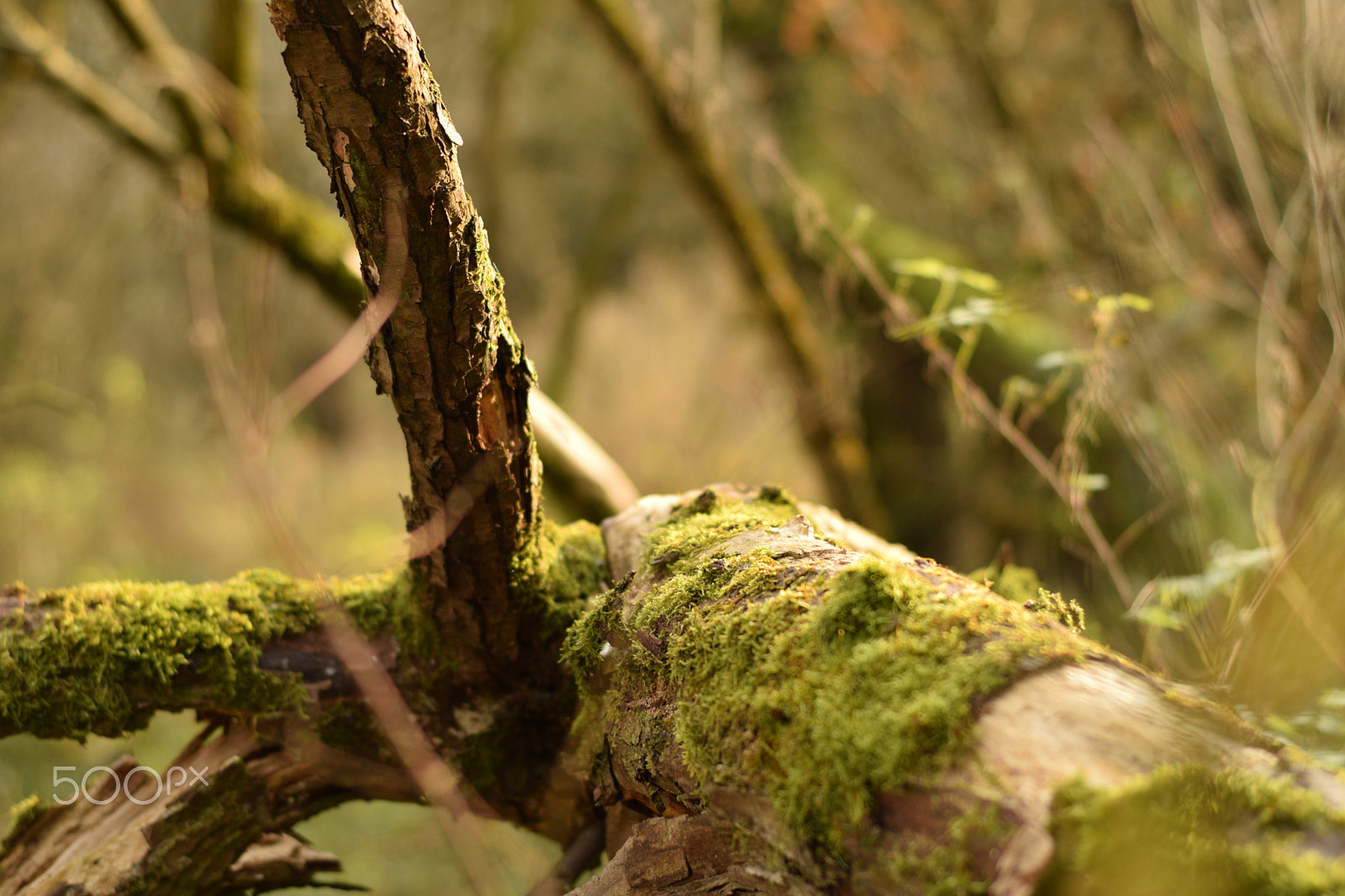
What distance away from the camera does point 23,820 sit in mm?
1465

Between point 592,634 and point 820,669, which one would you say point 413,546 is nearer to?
point 592,634

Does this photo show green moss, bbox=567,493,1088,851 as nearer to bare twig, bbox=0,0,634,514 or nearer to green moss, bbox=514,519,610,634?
green moss, bbox=514,519,610,634

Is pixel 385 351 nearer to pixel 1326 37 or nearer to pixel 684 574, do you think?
pixel 684 574

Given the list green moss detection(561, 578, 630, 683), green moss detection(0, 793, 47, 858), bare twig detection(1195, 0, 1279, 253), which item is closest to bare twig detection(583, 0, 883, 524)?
bare twig detection(1195, 0, 1279, 253)

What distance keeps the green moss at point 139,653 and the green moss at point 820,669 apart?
618 mm

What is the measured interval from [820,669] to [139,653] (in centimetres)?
116

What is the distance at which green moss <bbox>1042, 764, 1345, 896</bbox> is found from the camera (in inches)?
26.9

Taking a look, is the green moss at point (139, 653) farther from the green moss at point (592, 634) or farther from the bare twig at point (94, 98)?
the bare twig at point (94, 98)

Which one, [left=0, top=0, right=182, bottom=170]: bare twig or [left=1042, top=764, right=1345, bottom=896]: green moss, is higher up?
[left=0, top=0, right=182, bottom=170]: bare twig

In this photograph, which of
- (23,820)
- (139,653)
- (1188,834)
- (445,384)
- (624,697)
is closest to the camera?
(1188,834)

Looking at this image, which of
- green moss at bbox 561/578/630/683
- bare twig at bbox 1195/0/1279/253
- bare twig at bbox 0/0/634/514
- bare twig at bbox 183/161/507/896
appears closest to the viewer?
bare twig at bbox 183/161/507/896

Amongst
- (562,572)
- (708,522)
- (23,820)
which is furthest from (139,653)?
(708,522)

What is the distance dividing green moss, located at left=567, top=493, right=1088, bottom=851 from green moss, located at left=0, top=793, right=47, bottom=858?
1.15 meters

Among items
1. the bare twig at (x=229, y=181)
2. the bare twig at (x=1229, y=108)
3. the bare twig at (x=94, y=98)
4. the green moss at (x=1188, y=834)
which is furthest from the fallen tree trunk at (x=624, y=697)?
the bare twig at (x=94, y=98)
